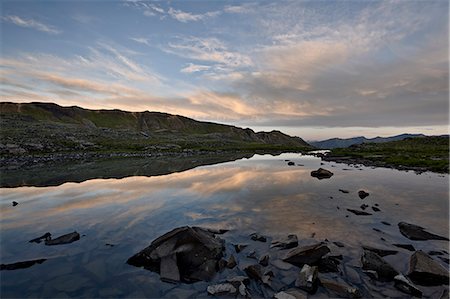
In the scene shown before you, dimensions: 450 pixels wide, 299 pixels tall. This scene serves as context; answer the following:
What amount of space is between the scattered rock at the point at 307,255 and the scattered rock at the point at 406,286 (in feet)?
9.43

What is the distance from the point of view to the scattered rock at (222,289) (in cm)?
963

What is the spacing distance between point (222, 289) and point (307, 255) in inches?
178

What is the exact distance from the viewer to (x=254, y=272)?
10844mm

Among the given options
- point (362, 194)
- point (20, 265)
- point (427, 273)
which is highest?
point (362, 194)

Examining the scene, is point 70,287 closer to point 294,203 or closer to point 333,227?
point 333,227

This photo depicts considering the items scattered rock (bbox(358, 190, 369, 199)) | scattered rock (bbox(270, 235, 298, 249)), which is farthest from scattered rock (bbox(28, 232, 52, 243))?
scattered rock (bbox(358, 190, 369, 199))

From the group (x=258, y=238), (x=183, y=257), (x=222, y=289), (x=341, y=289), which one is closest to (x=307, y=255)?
(x=341, y=289)

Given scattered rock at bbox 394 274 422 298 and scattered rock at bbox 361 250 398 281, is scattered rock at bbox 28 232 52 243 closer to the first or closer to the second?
scattered rock at bbox 361 250 398 281

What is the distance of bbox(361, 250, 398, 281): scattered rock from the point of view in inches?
420

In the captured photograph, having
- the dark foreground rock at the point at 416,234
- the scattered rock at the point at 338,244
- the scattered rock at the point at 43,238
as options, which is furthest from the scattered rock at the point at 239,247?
the scattered rock at the point at 43,238

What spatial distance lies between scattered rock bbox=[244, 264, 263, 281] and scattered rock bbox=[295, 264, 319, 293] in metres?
1.51

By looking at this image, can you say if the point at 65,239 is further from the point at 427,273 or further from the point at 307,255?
the point at 427,273

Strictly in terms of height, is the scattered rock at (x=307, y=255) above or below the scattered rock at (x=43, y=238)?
above

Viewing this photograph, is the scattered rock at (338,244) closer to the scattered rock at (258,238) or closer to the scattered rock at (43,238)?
the scattered rock at (258,238)
